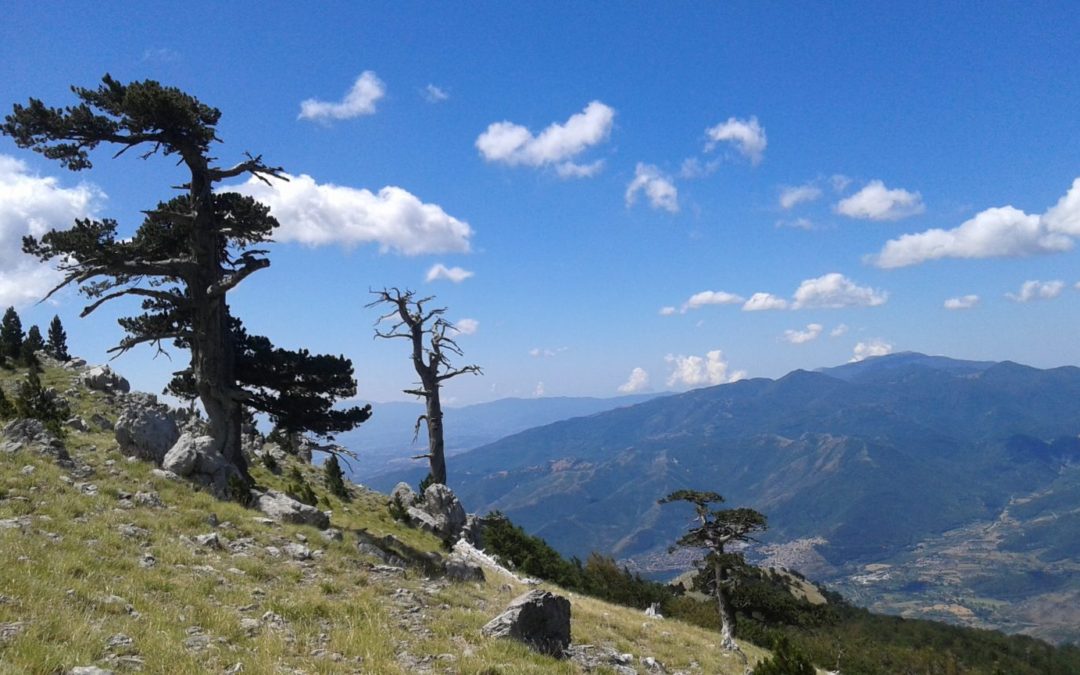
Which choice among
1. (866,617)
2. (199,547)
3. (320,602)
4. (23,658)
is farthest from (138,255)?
(866,617)

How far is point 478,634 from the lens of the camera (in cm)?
1001

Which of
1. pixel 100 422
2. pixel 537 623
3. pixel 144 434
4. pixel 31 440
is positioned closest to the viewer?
pixel 537 623

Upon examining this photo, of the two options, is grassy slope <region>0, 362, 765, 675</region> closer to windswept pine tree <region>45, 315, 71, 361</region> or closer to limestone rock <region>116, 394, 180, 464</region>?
limestone rock <region>116, 394, 180, 464</region>

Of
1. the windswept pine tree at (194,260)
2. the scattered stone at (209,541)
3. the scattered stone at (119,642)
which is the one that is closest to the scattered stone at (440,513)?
the windswept pine tree at (194,260)

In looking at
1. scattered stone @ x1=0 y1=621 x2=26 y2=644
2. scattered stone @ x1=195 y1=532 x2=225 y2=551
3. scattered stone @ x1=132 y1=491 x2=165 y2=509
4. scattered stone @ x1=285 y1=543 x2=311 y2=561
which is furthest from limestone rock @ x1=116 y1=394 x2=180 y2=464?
scattered stone @ x1=0 y1=621 x2=26 y2=644

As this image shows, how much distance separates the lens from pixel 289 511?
1684 cm

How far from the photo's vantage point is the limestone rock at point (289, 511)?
655 inches

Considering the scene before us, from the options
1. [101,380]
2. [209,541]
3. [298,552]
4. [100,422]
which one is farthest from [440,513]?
[101,380]

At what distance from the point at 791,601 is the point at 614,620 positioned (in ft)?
61.4

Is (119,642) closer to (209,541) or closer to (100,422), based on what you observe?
(209,541)

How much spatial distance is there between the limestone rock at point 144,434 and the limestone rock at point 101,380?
15448mm

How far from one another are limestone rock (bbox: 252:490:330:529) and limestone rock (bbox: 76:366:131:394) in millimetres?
19895

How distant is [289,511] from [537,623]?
31.1 ft

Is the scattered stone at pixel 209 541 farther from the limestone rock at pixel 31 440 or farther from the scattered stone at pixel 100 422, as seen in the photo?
the scattered stone at pixel 100 422
